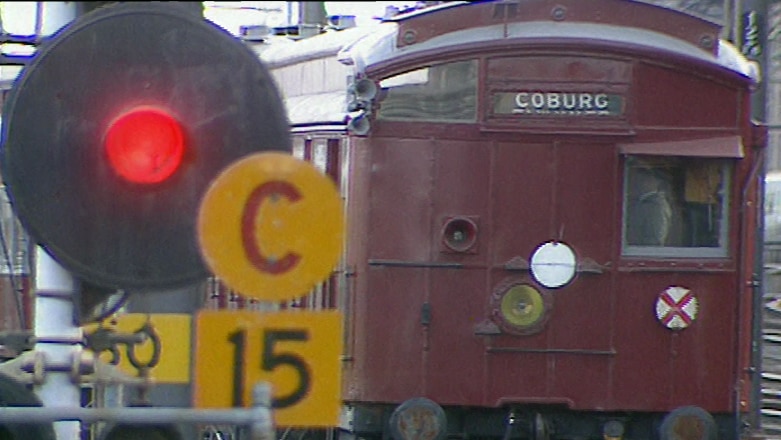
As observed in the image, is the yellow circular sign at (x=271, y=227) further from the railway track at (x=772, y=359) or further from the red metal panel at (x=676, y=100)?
the railway track at (x=772, y=359)

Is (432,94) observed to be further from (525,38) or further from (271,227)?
(271,227)

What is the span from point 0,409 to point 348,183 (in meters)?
6.60

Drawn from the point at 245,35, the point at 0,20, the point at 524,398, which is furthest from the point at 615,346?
the point at 245,35

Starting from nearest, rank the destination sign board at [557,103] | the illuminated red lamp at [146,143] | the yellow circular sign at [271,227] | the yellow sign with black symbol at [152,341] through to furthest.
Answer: the yellow circular sign at [271,227] → the illuminated red lamp at [146,143] → the yellow sign with black symbol at [152,341] → the destination sign board at [557,103]

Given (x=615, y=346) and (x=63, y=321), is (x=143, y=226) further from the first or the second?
(x=615, y=346)

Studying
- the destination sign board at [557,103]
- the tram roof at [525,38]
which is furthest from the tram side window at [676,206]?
the tram roof at [525,38]

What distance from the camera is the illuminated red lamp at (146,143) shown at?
4.10 metres

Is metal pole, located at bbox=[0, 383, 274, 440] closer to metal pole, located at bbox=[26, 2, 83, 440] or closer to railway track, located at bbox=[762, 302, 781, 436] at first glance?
metal pole, located at bbox=[26, 2, 83, 440]

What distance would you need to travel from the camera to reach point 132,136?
4109 mm

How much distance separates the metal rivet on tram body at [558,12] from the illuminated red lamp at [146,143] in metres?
7.06

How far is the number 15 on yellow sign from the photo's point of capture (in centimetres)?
389

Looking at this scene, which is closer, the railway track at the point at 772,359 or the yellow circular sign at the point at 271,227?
the yellow circular sign at the point at 271,227

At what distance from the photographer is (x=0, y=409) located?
4398mm

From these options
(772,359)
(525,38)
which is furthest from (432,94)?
(772,359)
